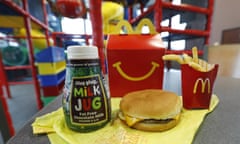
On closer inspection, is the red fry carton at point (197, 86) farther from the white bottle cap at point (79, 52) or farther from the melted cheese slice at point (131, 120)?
the white bottle cap at point (79, 52)

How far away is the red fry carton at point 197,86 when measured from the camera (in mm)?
275

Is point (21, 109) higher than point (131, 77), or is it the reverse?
point (131, 77)

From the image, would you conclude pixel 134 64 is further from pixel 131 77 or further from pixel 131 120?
pixel 131 120

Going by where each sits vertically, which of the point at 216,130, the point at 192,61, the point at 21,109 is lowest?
the point at 21,109

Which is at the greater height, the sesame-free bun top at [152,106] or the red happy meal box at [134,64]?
the red happy meal box at [134,64]

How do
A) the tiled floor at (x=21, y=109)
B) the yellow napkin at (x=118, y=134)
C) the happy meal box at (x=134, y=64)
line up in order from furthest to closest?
the tiled floor at (x=21, y=109)
the happy meal box at (x=134, y=64)
the yellow napkin at (x=118, y=134)

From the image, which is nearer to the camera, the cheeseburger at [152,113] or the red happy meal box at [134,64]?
the cheeseburger at [152,113]

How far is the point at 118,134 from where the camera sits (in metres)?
0.21

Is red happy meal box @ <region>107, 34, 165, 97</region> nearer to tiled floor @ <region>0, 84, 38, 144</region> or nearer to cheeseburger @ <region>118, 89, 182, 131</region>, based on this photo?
cheeseburger @ <region>118, 89, 182, 131</region>

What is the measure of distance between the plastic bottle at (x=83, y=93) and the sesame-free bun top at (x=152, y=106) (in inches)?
1.8

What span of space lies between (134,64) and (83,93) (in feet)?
0.66

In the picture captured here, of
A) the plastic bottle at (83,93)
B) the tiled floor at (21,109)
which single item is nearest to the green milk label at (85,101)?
the plastic bottle at (83,93)

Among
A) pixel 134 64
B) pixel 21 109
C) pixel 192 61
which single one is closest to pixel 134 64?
pixel 134 64

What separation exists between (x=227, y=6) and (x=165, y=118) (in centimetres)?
185
